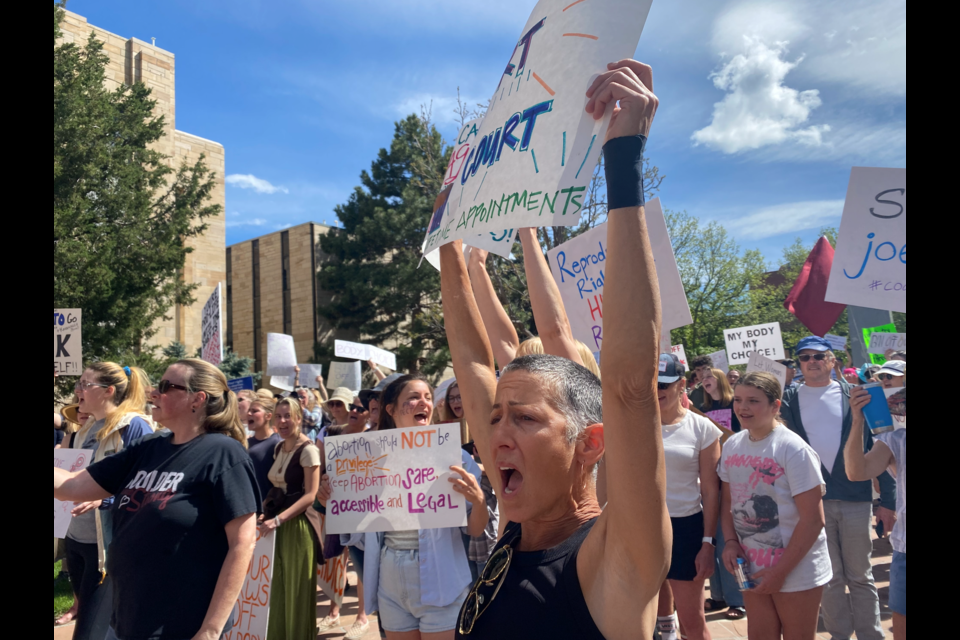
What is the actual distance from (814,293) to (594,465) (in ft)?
15.3

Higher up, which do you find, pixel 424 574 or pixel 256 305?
pixel 256 305

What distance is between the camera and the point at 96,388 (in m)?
4.50

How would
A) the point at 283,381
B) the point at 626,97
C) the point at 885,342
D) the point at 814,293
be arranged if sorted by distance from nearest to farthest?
1. the point at 626,97
2. the point at 814,293
3. the point at 885,342
4. the point at 283,381

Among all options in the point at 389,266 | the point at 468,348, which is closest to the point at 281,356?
the point at 468,348

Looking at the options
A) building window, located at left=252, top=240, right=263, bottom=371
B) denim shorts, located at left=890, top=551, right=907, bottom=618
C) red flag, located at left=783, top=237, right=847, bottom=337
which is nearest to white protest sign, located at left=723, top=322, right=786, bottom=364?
red flag, located at left=783, top=237, right=847, bottom=337

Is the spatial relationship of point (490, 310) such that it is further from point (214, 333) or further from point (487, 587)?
point (214, 333)

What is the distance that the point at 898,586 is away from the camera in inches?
120

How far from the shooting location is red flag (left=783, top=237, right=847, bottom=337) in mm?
5431

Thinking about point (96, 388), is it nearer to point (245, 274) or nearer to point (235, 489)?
point (235, 489)

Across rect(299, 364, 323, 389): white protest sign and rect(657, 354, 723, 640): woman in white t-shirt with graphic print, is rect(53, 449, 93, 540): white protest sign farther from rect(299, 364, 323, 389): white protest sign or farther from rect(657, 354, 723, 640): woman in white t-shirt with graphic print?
rect(299, 364, 323, 389): white protest sign
